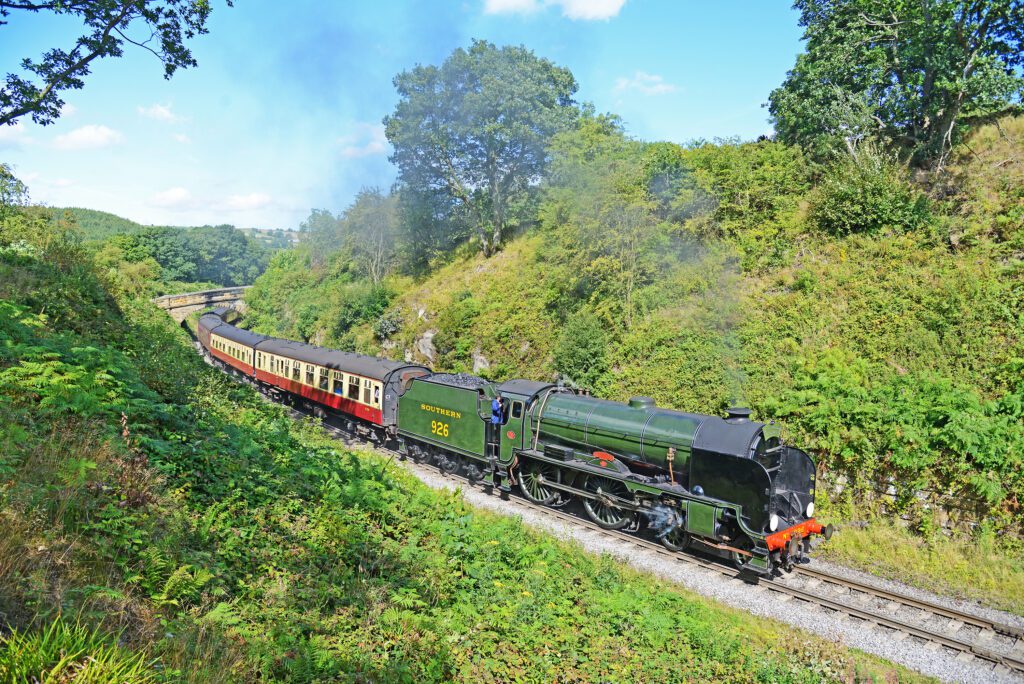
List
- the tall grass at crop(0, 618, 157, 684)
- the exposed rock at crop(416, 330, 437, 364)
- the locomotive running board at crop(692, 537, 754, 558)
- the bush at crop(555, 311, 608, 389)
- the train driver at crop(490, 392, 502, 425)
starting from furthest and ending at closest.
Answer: the exposed rock at crop(416, 330, 437, 364)
the bush at crop(555, 311, 608, 389)
the train driver at crop(490, 392, 502, 425)
the locomotive running board at crop(692, 537, 754, 558)
the tall grass at crop(0, 618, 157, 684)

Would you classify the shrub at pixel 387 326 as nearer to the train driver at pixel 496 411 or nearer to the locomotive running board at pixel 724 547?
the train driver at pixel 496 411

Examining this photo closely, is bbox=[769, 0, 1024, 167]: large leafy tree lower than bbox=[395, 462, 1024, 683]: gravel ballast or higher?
higher

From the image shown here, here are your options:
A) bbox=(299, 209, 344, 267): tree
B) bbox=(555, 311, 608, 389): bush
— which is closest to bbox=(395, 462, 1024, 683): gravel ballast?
bbox=(555, 311, 608, 389): bush

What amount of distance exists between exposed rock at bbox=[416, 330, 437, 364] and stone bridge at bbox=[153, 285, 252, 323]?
3155 centimetres

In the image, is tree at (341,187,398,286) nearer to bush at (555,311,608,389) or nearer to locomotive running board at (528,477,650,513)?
bush at (555,311,608,389)

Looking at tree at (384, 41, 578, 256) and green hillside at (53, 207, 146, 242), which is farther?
green hillside at (53, 207, 146, 242)

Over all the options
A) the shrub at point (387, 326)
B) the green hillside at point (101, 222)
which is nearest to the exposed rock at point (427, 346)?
the shrub at point (387, 326)

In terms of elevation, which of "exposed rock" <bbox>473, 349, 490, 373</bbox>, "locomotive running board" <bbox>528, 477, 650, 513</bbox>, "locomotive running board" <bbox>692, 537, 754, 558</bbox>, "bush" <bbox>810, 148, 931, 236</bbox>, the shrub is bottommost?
"locomotive running board" <bbox>692, 537, 754, 558</bbox>

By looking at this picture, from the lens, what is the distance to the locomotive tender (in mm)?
10812

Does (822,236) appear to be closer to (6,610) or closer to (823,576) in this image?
(823,576)

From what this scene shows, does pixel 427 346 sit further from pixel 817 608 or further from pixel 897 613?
pixel 897 613

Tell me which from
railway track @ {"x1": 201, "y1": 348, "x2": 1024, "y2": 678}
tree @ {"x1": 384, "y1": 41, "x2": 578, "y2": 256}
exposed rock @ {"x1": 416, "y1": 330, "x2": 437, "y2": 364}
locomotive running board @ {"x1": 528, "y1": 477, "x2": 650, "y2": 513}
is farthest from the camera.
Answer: tree @ {"x1": 384, "y1": 41, "x2": 578, "y2": 256}

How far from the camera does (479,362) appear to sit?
26.5 m

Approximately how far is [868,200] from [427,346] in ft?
67.8
